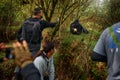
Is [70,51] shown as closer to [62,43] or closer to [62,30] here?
[62,43]

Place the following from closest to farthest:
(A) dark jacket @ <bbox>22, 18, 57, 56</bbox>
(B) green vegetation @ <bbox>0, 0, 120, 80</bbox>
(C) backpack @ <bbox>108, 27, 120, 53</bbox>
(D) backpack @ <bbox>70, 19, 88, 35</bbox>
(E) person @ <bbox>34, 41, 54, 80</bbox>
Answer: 1. (C) backpack @ <bbox>108, 27, 120, 53</bbox>
2. (E) person @ <bbox>34, 41, 54, 80</bbox>
3. (A) dark jacket @ <bbox>22, 18, 57, 56</bbox>
4. (B) green vegetation @ <bbox>0, 0, 120, 80</bbox>
5. (D) backpack @ <bbox>70, 19, 88, 35</bbox>

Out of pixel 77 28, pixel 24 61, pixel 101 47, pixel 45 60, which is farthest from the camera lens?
pixel 77 28

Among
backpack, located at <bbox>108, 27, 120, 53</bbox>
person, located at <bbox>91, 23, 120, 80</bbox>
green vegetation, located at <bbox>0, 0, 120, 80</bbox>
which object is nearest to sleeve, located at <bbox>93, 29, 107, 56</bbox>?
person, located at <bbox>91, 23, 120, 80</bbox>

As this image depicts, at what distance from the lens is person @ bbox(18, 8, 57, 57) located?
7.26m

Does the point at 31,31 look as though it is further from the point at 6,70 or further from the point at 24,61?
the point at 24,61

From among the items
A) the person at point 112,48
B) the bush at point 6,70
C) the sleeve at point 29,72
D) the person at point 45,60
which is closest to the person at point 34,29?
the person at point 45,60

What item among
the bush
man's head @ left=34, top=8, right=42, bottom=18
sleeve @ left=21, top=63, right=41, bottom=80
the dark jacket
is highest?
man's head @ left=34, top=8, right=42, bottom=18

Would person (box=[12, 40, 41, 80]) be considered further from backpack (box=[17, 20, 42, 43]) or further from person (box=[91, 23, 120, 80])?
backpack (box=[17, 20, 42, 43])

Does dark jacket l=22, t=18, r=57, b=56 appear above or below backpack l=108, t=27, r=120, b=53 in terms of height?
below

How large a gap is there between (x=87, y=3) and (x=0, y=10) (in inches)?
164

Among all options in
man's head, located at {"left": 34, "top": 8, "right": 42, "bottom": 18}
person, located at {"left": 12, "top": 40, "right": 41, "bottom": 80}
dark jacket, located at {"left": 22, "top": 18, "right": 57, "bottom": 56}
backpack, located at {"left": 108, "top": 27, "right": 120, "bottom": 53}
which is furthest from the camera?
dark jacket, located at {"left": 22, "top": 18, "right": 57, "bottom": 56}

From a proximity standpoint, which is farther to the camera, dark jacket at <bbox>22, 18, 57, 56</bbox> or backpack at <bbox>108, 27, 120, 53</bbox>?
dark jacket at <bbox>22, 18, 57, 56</bbox>

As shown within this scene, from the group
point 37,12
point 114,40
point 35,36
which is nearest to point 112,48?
point 114,40

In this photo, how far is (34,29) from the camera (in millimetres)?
7254
